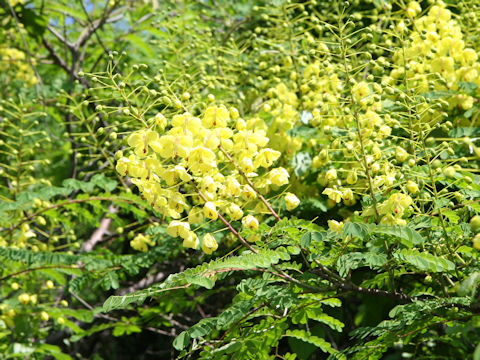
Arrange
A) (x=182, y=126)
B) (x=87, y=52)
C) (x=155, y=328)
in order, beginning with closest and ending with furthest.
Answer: (x=182, y=126) < (x=155, y=328) < (x=87, y=52)

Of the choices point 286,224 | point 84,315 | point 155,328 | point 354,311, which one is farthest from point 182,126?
point 354,311

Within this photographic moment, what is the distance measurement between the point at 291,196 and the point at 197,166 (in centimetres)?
41

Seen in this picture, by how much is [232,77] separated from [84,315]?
1.66 metres

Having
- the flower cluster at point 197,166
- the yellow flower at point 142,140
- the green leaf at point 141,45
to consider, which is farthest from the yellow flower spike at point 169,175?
the green leaf at point 141,45

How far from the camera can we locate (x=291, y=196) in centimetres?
211

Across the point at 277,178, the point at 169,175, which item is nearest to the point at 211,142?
the point at 169,175

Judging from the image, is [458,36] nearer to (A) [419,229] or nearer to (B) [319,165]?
(B) [319,165]

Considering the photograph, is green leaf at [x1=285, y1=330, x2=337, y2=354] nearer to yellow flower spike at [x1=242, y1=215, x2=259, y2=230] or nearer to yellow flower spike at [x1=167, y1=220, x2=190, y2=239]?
yellow flower spike at [x1=242, y1=215, x2=259, y2=230]

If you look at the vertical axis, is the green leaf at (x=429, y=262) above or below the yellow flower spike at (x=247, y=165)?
below

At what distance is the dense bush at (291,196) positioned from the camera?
72.9 inches

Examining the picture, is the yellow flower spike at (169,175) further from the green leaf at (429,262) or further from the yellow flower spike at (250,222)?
the green leaf at (429,262)

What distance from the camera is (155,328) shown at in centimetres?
391

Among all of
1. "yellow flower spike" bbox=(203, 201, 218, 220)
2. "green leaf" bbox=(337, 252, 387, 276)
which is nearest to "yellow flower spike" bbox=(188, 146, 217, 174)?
"yellow flower spike" bbox=(203, 201, 218, 220)

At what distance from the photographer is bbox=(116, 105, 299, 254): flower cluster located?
1879 millimetres
